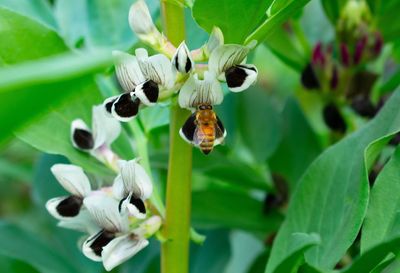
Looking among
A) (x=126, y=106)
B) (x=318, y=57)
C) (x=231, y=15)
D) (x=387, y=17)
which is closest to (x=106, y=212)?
(x=126, y=106)

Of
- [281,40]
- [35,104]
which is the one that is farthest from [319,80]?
[35,104]

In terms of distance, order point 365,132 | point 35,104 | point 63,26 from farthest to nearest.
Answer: point 63,26 → point 365,132 → point 35,104

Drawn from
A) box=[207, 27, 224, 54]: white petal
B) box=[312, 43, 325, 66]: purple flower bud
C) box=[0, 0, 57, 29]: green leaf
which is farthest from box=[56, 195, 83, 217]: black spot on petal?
box=[312, 43, 325, 66]: purple flower bud

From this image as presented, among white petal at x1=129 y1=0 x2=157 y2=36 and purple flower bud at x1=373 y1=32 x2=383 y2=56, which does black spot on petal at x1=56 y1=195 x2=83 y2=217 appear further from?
purple flower bud at x1=373 y1=32 x2=383 y2=56

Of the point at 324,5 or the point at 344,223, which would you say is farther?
A: the point at 324,5

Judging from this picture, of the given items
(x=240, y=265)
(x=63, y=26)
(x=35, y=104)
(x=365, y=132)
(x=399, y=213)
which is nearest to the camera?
(x=35, y=104)

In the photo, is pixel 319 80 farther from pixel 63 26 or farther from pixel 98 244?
pixel 98 244
